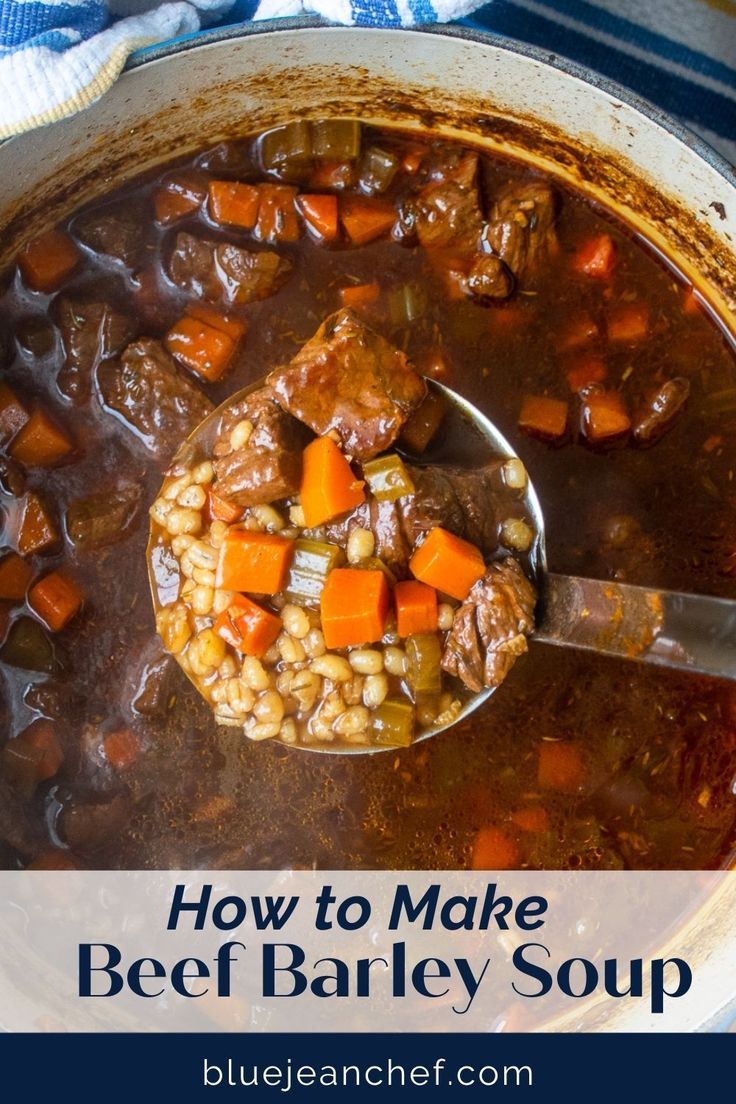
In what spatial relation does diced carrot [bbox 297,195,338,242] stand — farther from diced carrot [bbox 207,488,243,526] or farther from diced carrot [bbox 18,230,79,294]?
diced carrot [bbox 207,488,243,526]

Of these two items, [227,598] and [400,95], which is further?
[400,95]

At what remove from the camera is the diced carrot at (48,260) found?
3279 millimetres

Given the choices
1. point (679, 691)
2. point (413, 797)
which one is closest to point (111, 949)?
point (413, 797)

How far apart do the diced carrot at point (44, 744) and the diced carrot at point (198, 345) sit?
1247 mm

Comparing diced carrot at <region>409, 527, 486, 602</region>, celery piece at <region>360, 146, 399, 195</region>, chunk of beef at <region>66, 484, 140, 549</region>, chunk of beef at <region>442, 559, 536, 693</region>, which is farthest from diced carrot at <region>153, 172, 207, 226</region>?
chunk of beef at <region>442, 559, 536, 693</region>

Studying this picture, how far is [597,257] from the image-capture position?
340cm

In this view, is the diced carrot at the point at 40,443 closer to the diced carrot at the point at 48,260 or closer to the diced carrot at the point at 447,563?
the diced carrot at the point at 48,260

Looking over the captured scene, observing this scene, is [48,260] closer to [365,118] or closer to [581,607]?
[365,118]

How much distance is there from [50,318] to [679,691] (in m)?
2.39

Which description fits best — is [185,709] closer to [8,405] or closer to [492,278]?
[8,405]

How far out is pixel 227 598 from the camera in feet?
9.86

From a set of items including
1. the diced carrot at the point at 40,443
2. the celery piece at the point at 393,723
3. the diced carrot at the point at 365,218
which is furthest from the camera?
the diced carrot at the point at 365,218

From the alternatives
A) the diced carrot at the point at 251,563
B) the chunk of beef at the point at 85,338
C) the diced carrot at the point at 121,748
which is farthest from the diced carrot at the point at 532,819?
the chunk of beef at the point at 85,338

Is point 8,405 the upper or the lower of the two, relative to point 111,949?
upper
